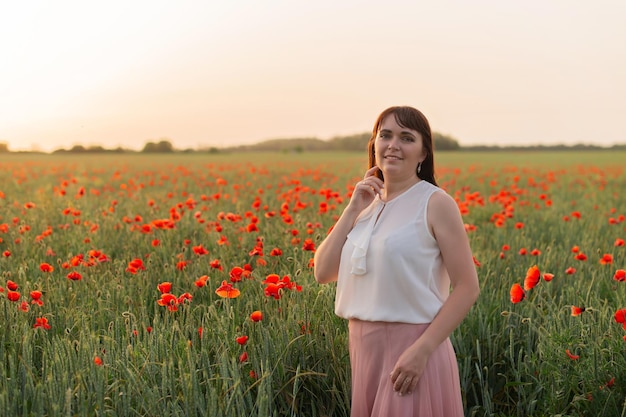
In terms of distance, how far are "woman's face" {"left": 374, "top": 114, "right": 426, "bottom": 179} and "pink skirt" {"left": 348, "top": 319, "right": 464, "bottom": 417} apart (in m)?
0.59

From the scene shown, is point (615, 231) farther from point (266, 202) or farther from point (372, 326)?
point (372, 326)

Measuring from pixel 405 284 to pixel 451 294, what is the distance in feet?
0.55

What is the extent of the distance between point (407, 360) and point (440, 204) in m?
0.57

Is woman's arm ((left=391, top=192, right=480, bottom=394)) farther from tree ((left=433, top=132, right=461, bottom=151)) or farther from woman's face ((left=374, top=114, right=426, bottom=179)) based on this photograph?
tree ((left=433, top=132, right=461, bottom=151))

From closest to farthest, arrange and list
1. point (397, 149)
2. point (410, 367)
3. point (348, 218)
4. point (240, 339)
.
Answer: point (410, 367) < point (397, 149) < point (348, 218) < point (240, 339)

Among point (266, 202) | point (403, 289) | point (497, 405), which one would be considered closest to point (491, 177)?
point (266, 202)

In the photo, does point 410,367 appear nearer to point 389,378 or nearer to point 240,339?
point 389,378

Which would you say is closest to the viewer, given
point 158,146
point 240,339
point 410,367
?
point 410,367

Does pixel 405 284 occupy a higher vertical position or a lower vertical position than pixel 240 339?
higher

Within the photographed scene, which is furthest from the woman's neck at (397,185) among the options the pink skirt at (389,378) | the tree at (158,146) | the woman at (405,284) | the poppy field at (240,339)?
the tree at (158,146)

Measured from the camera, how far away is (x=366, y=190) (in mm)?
2646

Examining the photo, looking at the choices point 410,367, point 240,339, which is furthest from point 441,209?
point 240,339

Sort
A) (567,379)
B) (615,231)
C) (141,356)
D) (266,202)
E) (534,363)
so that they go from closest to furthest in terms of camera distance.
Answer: (141,356) < (567,379) < (534,363) < (615,231) < (266,202)

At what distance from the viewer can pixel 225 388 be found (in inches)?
101
